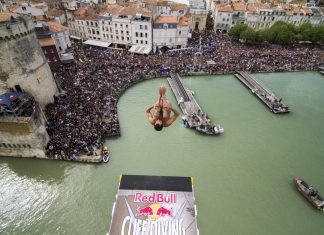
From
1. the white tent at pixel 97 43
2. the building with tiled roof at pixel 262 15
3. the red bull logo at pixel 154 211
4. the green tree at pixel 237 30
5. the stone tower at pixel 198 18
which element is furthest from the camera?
the stone tower at pixel 198 18

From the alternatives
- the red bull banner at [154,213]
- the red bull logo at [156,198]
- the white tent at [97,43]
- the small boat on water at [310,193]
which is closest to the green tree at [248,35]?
the white tent at [97,43]

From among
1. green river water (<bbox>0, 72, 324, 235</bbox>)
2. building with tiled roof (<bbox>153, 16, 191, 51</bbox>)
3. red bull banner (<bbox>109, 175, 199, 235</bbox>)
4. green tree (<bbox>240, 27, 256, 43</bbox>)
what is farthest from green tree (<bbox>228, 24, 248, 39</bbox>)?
red bull banner (<bbox>109, 175, 199, 235</bbox>)

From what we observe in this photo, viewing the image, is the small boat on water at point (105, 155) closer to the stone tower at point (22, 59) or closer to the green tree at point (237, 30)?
the stone tower at point (22, 59)

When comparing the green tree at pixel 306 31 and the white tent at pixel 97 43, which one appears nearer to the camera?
the white tent at pixel 97 43

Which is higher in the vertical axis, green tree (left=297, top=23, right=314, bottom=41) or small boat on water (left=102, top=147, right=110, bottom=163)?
green tree (left=297, top=23, right=314, bottom=41)

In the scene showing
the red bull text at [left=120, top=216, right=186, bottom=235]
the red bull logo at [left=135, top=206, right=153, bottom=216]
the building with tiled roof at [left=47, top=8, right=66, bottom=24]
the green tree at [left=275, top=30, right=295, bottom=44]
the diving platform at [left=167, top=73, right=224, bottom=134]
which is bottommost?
the diving platform at [left=167, top=73, right=224, bottom=134]

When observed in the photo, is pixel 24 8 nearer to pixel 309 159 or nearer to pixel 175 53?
pixel 175 53

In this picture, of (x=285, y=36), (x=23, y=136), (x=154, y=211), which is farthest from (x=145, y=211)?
(x=285, y=36)

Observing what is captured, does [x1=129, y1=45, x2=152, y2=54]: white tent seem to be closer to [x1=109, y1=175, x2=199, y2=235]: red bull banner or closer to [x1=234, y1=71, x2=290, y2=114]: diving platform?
[x1=234, y1=71, x2=290, y2=114]: diving platform
